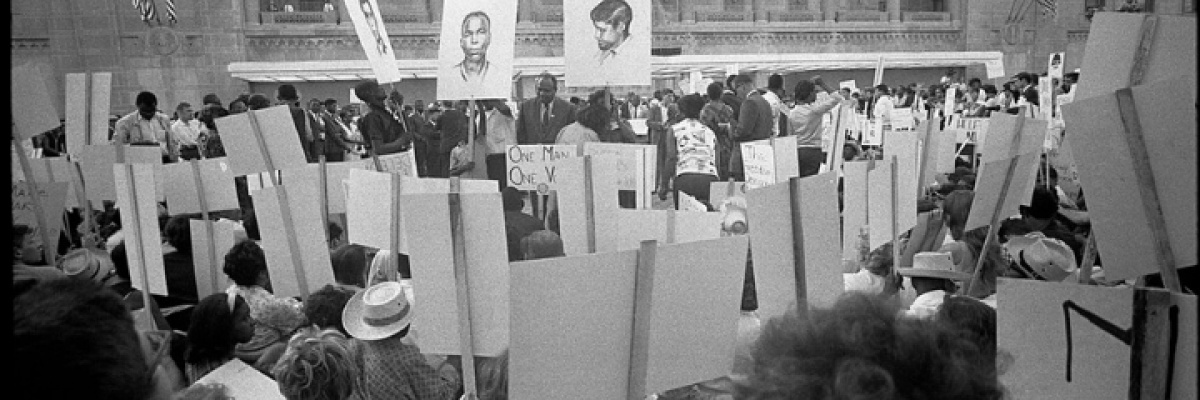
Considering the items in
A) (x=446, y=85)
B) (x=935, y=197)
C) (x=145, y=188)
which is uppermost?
(x=446, y=85)

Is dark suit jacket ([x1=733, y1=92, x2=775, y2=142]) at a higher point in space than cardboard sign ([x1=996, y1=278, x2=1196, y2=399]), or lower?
higher

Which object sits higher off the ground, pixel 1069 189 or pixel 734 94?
pixel 734 94

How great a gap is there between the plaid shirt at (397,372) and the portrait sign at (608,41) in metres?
3.24

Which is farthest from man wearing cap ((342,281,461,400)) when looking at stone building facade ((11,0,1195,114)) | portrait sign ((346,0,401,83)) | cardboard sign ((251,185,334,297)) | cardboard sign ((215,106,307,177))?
stone building facade ((11,0,1195,114))

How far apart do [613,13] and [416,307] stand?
3.88 m

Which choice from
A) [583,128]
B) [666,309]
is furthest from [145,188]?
[583,128]

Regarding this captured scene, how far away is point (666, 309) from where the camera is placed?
2.19 metres

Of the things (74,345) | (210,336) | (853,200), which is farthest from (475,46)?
(74,345)

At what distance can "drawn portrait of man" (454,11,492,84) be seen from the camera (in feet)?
19.1

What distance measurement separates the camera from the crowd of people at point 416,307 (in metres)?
1.05

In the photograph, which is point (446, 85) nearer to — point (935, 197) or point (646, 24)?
point (646, 24)

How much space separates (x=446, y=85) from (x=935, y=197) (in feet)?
10.0

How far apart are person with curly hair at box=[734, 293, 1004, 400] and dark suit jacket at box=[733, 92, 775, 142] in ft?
23.4

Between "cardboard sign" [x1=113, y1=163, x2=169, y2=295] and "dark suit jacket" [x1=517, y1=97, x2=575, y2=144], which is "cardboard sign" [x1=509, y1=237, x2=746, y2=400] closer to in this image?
"cardboard sign" [x1=113, y1=163, x2=169, y2=295]
